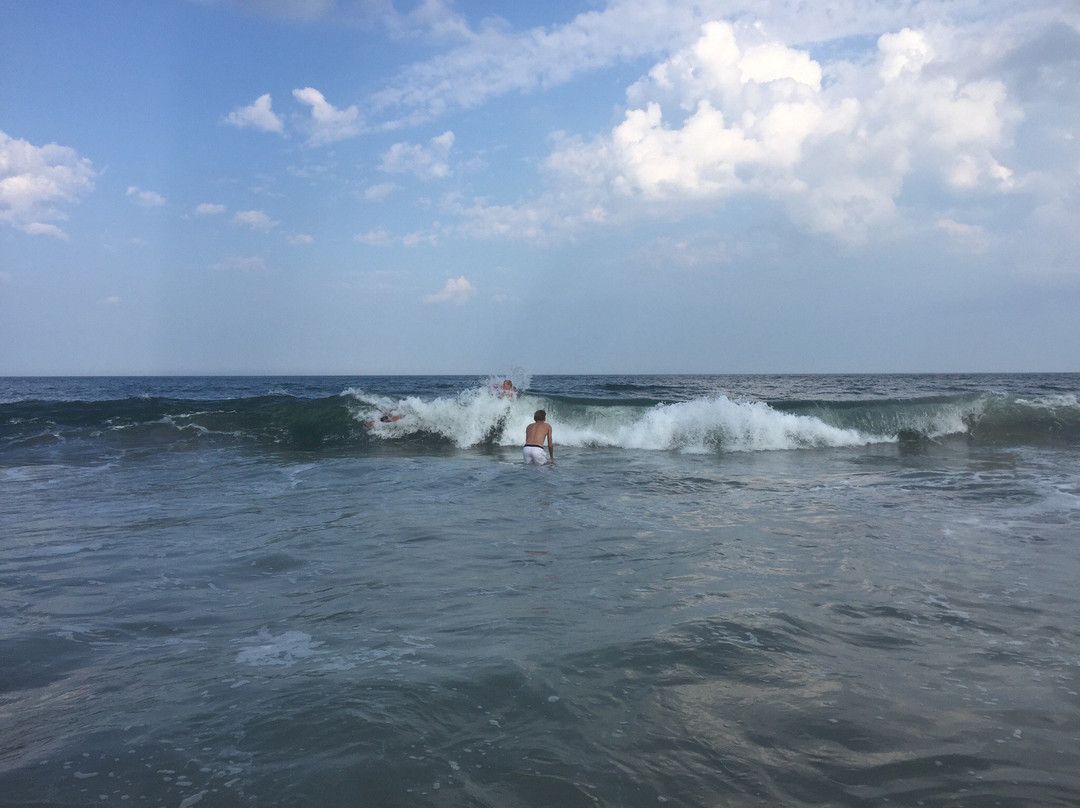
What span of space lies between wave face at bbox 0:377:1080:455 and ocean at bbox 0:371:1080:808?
7.87 meters

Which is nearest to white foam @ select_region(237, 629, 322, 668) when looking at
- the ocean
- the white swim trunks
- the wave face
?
the ocean

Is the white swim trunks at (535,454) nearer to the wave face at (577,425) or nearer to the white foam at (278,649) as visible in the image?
the wave face at (577,425)

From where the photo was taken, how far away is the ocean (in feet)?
9.57

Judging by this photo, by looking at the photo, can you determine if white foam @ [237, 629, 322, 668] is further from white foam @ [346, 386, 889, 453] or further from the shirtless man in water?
white foam @ [346, 386, 889, 453]

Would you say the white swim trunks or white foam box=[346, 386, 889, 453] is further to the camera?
white foam box=[346, 386, 889, 453]

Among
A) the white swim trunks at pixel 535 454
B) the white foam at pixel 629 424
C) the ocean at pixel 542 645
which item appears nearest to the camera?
the ocean at pixel 542 645

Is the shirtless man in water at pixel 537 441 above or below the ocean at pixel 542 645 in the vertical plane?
above

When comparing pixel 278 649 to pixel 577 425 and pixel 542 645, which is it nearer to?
pixel 542 645

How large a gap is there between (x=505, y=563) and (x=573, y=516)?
7.98 feet

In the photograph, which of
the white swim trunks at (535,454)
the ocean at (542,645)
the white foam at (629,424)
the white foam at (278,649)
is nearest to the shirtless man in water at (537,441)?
the white swim trunks at (535,454)

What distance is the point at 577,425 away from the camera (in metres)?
21.1

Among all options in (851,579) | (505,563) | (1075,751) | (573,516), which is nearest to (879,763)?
(1075,751)

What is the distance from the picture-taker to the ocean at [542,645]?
292 cm

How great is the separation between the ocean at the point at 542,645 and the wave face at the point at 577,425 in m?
7.87
